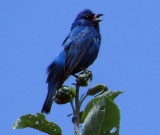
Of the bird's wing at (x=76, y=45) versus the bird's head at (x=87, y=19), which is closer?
the bird's wing at (x=76, y=45)

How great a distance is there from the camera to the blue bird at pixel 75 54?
7.02 m

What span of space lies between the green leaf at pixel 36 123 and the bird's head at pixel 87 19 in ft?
21.5

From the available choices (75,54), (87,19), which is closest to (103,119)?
(75,54)

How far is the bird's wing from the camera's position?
7363mm

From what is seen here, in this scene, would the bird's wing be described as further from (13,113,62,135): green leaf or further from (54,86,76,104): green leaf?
(13,113,62,135): green leaf

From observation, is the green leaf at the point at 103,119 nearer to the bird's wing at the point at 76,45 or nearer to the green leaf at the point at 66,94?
the green leaf at the point at 66,94

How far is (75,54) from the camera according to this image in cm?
775

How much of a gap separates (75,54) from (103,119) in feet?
17.6

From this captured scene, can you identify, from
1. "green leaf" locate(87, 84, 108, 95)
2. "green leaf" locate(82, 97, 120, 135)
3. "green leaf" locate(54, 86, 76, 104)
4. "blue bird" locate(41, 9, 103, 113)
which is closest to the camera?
"green leaf" locate(82, 97, 120, 135)

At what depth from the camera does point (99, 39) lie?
8570 mm

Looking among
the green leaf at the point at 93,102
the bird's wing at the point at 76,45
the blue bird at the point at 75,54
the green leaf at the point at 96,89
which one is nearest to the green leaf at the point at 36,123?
the green leaf at the point at 93,102

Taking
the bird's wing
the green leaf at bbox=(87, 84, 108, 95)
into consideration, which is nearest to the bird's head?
the bird's wing

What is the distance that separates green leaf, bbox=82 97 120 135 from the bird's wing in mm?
4498

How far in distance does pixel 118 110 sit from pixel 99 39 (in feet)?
20.5
